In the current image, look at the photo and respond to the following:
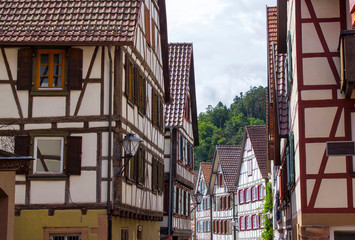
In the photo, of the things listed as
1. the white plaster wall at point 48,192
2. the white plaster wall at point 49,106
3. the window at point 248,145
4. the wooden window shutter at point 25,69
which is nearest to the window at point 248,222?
the window at point 248,145

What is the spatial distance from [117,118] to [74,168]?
64.6 inches

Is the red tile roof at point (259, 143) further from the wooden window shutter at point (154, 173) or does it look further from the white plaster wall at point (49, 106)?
the white plaster wall at point (49, 106)

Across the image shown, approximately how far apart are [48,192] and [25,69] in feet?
10.3

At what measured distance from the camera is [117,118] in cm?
1830

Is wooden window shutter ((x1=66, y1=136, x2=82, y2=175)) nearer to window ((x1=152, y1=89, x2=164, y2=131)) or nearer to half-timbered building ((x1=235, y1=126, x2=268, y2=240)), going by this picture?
window ((x1=152, y1=89, x2=164, y2=131))

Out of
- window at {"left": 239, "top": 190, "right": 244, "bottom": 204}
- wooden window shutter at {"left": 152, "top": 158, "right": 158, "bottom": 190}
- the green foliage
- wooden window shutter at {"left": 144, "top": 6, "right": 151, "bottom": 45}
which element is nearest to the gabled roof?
wooden window shutter at {"left": 152, "top": 158, "right": 158, "bottom": 190}

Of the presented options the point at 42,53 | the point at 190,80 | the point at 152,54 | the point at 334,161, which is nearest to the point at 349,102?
the point at 334,161

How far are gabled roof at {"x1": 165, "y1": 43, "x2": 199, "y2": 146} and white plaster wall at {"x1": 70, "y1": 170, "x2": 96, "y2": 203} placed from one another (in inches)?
459

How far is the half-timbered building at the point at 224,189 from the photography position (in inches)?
2341

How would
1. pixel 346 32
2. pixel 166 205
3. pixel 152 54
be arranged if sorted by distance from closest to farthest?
pixel 346 32
pixel 152 54
pixel 166 205

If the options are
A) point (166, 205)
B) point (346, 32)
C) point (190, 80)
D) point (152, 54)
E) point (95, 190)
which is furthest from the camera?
point (190, 80)

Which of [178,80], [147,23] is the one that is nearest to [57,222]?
[147,23]

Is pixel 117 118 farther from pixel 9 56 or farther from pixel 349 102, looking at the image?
pixel 349 102

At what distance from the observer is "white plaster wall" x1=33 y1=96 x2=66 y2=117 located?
18.3 metres
